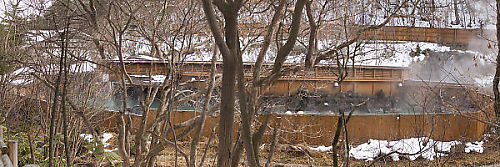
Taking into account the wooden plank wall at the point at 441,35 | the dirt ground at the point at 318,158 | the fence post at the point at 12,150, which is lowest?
the dirt ground at the point at 318,158

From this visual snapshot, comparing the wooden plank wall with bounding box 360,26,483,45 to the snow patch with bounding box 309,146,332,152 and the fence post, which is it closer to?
the snow patch with bounding box 309,146,332,152

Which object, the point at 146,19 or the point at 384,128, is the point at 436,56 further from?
the point at 146,19

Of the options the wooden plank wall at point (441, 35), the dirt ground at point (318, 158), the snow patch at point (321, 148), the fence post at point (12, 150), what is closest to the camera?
the fence post at point (12, 150)

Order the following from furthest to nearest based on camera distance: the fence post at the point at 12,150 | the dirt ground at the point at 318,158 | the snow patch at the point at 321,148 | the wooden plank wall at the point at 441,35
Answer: the wooden plank wall at the point at 441,35 < the snow patch at the point at 321,148 < the dirt ground at the point at 318,158 < the fence post at the point at 12,150

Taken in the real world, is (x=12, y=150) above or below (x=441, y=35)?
below

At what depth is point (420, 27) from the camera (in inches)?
→ 369

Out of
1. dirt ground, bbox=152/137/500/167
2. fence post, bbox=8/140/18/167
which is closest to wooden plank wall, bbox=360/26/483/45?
dirt ground, bbox=152/137/500/167

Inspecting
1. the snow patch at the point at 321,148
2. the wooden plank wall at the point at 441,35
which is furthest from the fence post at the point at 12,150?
the wooden plank wall at the point at 441,35

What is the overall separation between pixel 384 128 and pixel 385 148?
1115 millimetres

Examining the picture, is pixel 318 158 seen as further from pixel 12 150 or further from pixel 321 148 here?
pixel 12 150

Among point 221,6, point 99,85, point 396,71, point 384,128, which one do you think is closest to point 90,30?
point 99,85

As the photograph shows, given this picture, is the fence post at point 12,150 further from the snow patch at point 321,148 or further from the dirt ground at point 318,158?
the snow patch at point 321,148

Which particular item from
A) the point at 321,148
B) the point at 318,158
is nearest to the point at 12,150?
the point at 318,158

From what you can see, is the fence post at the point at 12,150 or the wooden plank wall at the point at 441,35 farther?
the wooden plank wall at the point at 441,35
